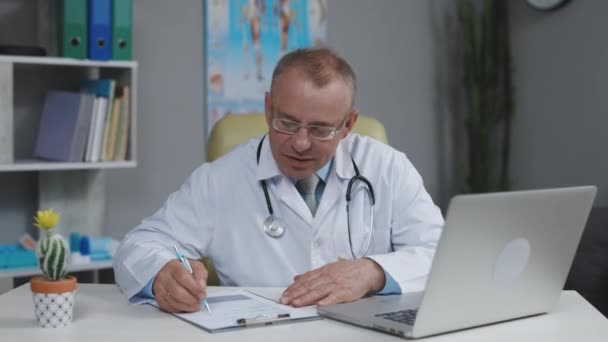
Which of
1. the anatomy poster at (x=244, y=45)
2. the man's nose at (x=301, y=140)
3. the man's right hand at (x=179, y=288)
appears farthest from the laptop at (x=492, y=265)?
the anatomy poster at (x=244, y=45)

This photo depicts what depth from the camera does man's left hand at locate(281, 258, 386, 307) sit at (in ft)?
4.84

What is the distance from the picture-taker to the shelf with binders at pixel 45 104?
268 centimetres

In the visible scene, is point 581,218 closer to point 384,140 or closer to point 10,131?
point 384,140

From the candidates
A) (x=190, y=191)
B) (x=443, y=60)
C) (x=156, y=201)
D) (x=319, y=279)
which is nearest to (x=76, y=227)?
(x=156, y=201)

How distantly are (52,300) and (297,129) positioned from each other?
630 mm

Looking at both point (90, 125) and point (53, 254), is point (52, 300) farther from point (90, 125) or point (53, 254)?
point (90, 125)

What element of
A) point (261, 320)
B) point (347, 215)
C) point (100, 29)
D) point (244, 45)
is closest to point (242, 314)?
point (261, 320)

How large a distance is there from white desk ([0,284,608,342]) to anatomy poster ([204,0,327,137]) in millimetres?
2032

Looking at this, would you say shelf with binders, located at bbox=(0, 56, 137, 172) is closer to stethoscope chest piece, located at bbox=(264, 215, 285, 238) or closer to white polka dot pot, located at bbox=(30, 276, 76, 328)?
stethoscope chest piece, located at bbox=(264, 215, 285, 238)

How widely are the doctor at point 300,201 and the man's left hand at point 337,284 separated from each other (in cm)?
9

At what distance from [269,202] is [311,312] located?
46 cm

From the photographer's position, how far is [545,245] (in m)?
1.35

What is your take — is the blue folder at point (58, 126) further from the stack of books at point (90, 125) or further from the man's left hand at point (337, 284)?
the man's left hand at point (337, 284)

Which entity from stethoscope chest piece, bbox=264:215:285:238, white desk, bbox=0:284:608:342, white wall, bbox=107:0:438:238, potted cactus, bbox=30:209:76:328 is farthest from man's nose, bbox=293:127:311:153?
white wall, bbox=107:0:438:238
